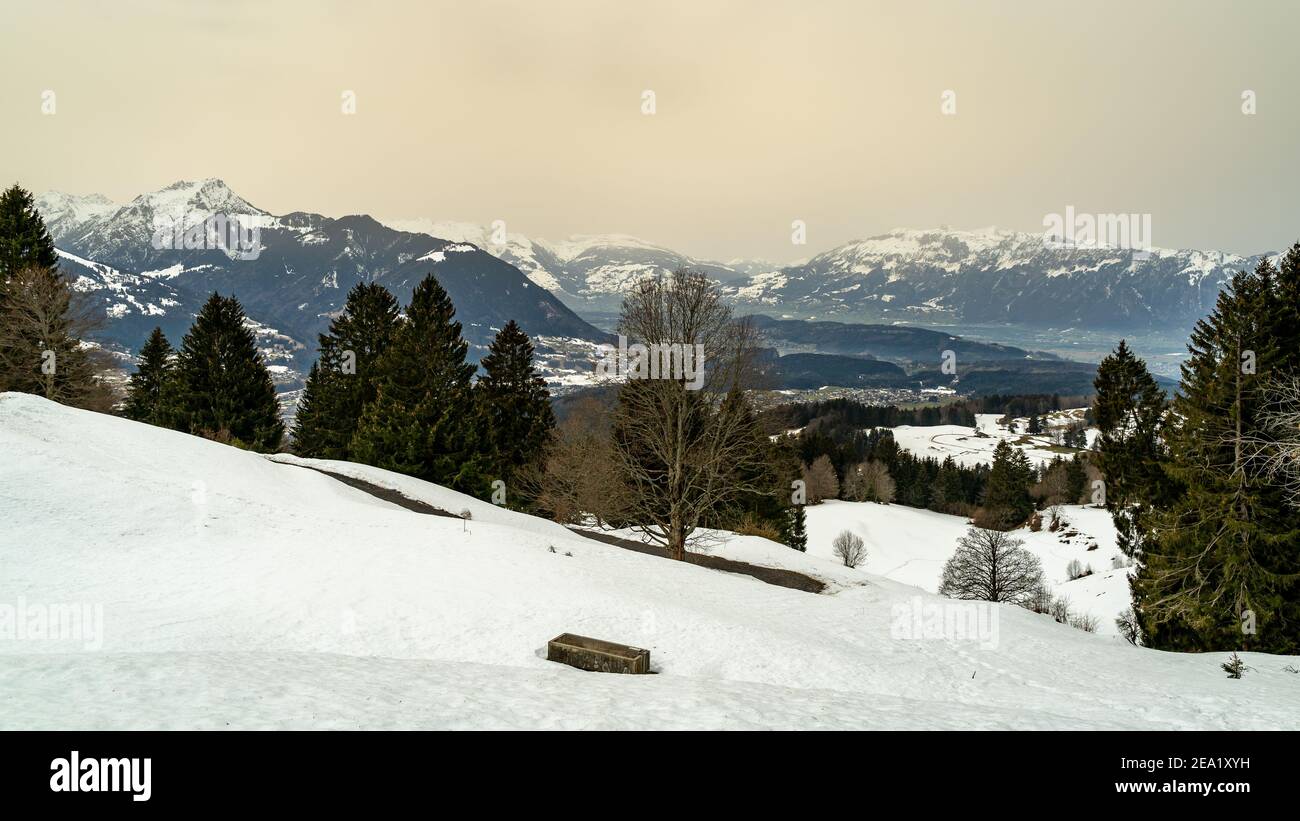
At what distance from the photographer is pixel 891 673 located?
14.2m

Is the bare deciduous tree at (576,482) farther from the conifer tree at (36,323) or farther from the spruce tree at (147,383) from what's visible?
the spruce tree at (147,383)

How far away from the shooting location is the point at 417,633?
13.8 metres

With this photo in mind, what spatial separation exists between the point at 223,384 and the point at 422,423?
19600 millimetres

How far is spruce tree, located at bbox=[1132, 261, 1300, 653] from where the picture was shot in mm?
23266

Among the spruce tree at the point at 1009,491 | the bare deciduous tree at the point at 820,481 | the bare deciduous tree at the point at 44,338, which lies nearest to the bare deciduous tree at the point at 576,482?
the bare deciduous tree at the point at 44,338

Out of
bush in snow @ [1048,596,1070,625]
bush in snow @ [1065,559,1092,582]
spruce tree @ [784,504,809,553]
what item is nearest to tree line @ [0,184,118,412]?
spruce tree @ [784,504,809,553]

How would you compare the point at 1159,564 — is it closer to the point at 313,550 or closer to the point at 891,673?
the point at 891,673

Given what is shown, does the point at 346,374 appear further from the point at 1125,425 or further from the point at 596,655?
the point at 1125,425

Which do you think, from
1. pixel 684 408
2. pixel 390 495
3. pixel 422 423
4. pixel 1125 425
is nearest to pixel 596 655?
pixel 684 408

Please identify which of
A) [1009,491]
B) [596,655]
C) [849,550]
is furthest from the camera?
[1009,491]

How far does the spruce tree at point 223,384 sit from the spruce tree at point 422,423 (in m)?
11.5

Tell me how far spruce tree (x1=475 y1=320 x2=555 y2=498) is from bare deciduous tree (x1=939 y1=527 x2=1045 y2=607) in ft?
120

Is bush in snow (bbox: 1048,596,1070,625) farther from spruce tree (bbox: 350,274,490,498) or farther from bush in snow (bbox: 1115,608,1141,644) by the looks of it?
spruce tree (bbox: 350,274,490,498)

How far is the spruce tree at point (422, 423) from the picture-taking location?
41312 mm
